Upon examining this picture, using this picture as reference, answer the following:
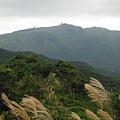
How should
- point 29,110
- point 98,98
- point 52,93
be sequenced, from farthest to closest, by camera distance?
1. point 52,93
2. point 29,110
3. point 98,98

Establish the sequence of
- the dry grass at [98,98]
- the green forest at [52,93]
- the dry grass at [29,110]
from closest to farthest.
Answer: the dry grass at [98,98] → the dry grass at [29,110] → the green forest at [52,93]

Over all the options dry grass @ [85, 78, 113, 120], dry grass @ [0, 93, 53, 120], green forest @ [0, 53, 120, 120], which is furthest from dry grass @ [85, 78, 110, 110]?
green forest @ [0, 53, 120, 120]

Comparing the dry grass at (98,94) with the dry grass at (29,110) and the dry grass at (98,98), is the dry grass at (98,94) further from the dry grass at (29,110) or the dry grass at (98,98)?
the dry grass at (29,110)

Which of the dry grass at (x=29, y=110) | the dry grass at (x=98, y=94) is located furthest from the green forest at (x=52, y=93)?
the dry grass at (x=98, y=94)

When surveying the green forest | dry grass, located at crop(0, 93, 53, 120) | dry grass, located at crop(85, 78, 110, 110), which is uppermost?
dry grass, located at crop(85, 78, 110, 110)

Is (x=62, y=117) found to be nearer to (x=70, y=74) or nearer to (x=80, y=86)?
(x=80, y=86)

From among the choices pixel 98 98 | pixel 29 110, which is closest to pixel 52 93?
pixel 29 110

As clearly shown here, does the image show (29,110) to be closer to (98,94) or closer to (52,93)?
(98,94)

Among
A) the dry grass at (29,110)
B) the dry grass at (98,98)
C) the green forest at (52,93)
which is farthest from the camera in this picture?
the green forest at (52,93)

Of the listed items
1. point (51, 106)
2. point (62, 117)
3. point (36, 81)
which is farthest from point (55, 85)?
point (62, 117)

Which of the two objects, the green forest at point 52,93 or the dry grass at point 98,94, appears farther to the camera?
the green forest at point 52,93

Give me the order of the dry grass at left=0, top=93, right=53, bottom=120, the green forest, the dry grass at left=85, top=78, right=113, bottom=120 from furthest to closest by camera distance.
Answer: the green forest < the dry grass at left=0, top=93, right=53, bottom=120 < the dry grass at left=85, top=78, right=113, bottom=120

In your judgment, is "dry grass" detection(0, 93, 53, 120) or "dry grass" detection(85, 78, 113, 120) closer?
"dry grass" detection(85, 78, 113, 120)

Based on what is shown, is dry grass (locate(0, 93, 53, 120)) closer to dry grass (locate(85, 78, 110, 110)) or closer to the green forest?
dry grass (locate(85, 78, 110, 110))
